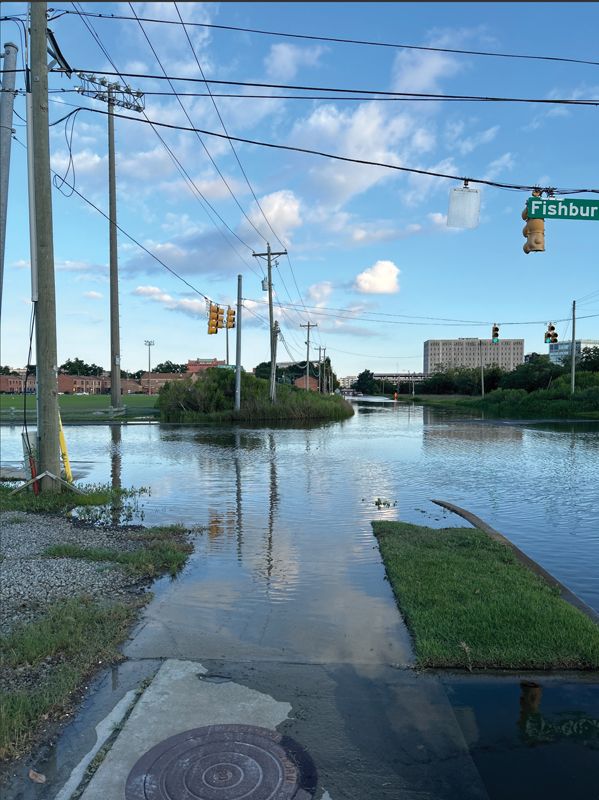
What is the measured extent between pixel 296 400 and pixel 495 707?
38.9 m

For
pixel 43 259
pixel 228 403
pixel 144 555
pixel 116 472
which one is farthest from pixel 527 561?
pixel 228 403

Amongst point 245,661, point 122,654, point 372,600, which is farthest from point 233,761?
point 372,600

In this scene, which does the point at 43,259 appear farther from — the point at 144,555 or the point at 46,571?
the point at 46,571

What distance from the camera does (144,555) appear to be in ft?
25.0

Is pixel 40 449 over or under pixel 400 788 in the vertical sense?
over

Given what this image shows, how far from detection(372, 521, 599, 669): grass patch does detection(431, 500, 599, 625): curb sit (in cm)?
17

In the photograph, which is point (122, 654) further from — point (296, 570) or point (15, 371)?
point (15, 371)

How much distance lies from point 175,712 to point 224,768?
697mm

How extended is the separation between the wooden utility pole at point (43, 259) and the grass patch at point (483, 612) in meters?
7.11

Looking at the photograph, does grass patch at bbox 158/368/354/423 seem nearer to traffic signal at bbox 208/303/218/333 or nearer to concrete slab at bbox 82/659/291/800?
traffic signal at bbox 208/303/218/333

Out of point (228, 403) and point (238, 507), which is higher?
point (228, 403)

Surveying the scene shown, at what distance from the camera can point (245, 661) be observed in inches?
189

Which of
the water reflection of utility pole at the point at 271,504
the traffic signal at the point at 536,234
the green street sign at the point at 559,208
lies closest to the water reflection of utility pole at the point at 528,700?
the water reflection of utility pole at the point at 271,504

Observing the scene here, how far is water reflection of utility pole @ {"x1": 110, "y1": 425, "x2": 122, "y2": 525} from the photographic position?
427 inches
